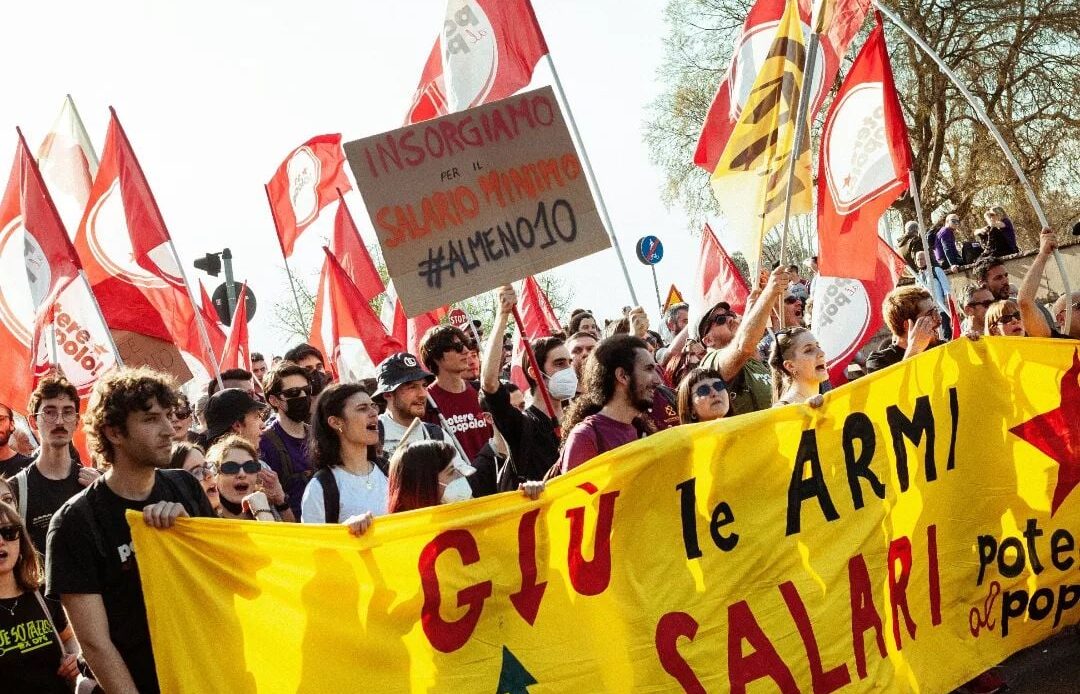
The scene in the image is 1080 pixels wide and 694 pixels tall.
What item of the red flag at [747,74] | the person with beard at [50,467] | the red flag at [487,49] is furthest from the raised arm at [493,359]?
the red flag at [487,49]

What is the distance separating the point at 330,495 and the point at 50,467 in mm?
1556

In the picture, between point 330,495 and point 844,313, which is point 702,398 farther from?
point 844,313

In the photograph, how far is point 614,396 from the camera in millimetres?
5109

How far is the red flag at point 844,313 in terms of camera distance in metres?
8.23

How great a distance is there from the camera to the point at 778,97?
7586 mm

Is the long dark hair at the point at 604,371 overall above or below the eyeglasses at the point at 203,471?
below

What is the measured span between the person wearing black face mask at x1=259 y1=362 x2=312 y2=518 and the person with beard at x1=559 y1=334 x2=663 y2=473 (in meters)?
1.54

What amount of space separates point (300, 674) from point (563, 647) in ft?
2.93

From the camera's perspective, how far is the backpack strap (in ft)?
16.1

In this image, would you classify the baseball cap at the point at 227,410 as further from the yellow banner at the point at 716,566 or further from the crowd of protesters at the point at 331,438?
the yellow banner at the point at 716,566

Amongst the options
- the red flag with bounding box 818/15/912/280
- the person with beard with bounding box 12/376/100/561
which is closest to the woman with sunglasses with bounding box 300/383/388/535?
the person with beard with bounding box 12/376/100/561

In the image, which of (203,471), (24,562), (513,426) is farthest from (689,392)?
(24,562)

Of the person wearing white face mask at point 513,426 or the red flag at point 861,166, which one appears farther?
the red flag at point 861,166

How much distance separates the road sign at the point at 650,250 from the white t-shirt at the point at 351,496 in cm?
1272
